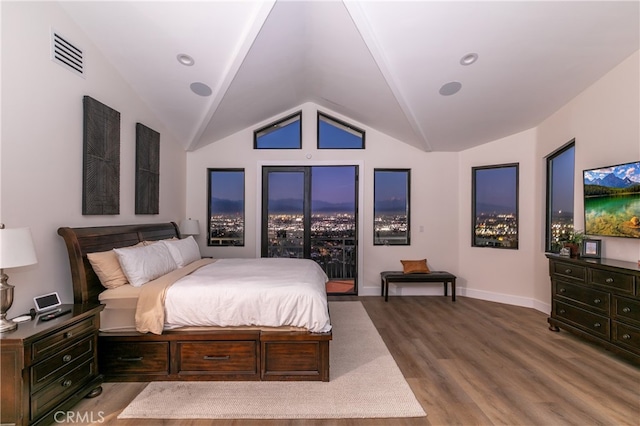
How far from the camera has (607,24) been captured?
262 cm

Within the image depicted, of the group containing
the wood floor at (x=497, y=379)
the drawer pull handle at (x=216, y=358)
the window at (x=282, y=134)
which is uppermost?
the window at (x=282, y=134)

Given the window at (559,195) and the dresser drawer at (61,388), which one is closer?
the dresser drawer at (61,388)

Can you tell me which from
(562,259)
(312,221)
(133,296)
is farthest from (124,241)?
(562,259)

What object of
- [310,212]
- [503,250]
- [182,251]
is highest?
[310,212]

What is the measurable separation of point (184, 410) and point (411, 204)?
445 cm

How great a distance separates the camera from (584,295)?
3.16m

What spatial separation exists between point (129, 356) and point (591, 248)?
15.3ft

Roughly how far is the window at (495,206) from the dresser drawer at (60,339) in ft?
17.4

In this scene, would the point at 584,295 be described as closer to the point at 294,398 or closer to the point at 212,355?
the point at 294,398

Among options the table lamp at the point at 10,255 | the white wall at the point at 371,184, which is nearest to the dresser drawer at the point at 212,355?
the table lamp at the point at 10,255

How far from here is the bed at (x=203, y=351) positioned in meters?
2.51

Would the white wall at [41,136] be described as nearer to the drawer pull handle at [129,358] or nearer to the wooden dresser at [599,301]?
the drawer pull handle at [129,358]

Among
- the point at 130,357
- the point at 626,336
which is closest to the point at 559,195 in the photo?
the point at 626,336

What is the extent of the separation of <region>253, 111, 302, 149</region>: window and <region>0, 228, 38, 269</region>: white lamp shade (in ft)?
12.6
